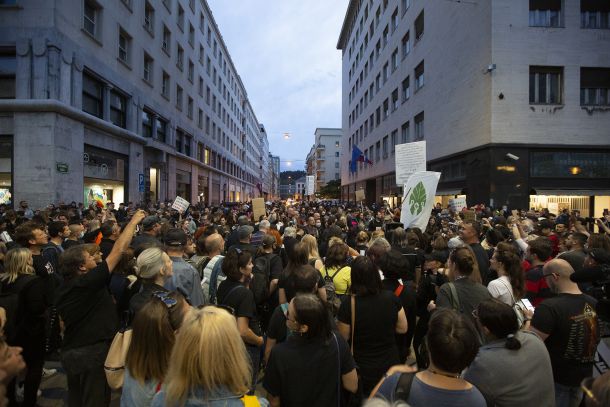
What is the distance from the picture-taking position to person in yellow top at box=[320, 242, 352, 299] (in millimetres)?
4305

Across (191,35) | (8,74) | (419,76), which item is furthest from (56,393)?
(191,35)

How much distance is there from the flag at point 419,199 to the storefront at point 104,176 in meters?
12.8

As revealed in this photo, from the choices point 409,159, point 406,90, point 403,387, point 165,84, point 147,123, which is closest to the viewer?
point 403,387

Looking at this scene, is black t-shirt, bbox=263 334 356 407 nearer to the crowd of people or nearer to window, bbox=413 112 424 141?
the crowd of people

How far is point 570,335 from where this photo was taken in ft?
9.40

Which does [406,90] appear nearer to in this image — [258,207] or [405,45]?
[405,45]

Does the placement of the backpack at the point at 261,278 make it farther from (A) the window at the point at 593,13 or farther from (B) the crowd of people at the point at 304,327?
(A) the window at the point at 593,13

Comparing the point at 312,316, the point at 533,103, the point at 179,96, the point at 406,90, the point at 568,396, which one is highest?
the point at 406,90

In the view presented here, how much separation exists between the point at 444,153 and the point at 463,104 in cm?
344

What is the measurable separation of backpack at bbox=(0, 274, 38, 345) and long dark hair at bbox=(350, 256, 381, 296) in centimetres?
336

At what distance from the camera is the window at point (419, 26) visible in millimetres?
25688

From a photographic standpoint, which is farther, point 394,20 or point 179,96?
point 394,20

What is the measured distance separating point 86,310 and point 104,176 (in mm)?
16084

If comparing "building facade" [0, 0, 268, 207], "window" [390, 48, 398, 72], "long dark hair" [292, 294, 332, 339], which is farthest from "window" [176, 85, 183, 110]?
"long dark hair" [292, 294, 332, 339]
